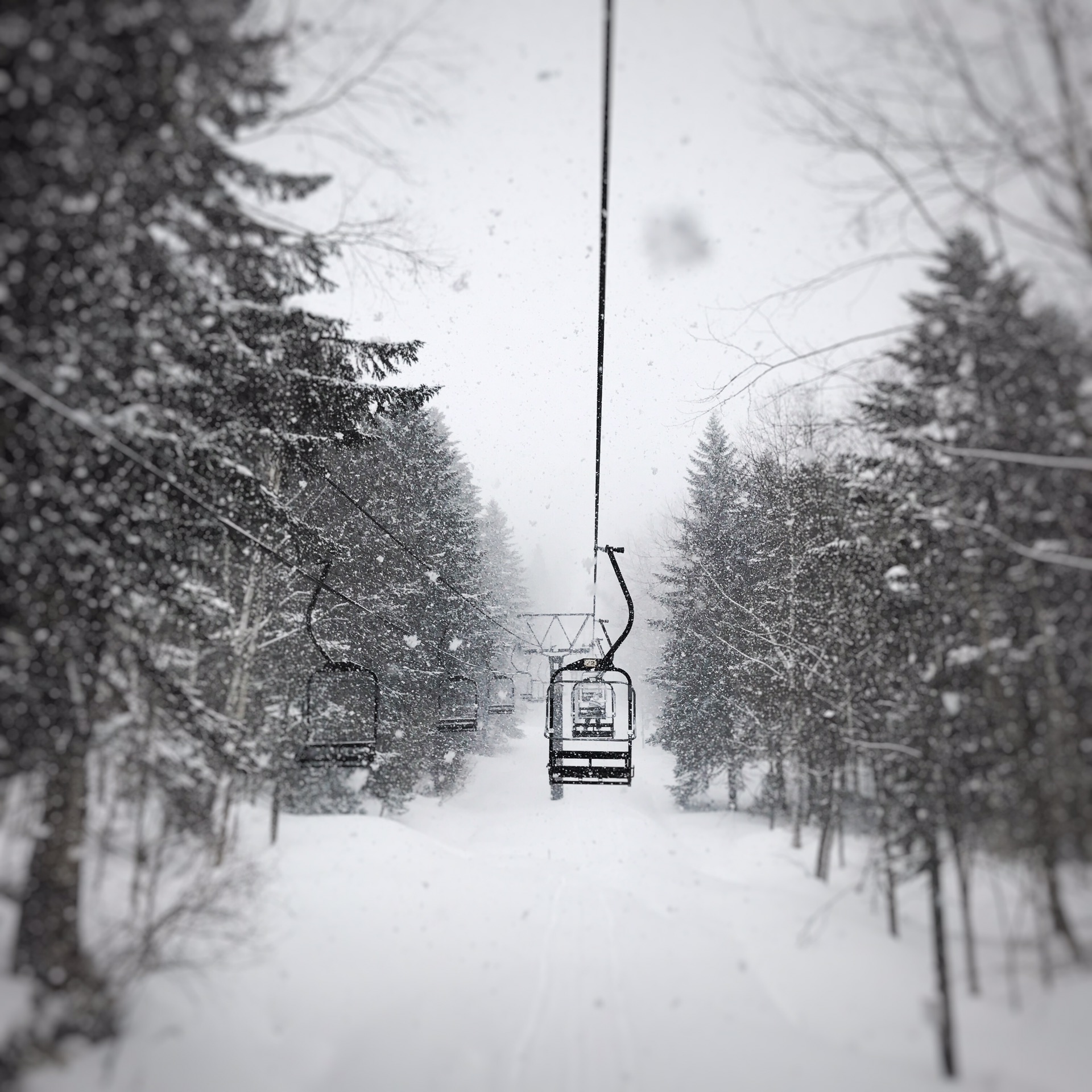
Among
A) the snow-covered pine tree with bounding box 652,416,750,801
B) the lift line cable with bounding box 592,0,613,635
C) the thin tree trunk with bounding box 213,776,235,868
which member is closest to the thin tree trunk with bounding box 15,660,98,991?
the thin tree trunk with bounding box 213,776,235,868

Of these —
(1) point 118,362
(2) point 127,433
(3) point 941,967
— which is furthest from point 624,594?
(1) point 118,362

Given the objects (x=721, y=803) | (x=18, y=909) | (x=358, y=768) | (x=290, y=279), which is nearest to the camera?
(x=18, y=909)

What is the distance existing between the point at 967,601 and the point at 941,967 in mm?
3128

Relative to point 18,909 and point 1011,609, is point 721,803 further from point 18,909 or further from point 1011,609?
point 18,909

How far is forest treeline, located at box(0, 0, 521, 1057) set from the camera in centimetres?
328

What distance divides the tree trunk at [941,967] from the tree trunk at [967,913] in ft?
0.43

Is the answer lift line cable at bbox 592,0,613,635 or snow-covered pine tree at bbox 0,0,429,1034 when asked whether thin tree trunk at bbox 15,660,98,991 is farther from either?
lift line cable at bbox 592,0,613,635

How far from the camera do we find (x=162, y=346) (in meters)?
4.76

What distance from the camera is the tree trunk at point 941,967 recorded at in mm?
3826

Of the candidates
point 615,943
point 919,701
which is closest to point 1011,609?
point 919,701

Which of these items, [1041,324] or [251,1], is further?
[1041,324]

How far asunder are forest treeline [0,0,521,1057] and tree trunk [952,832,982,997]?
21.6 ft

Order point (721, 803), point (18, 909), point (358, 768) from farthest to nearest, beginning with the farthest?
point (721, 803) → point (358, 768) → point (18, 909)

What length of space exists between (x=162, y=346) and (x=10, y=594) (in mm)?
2560
